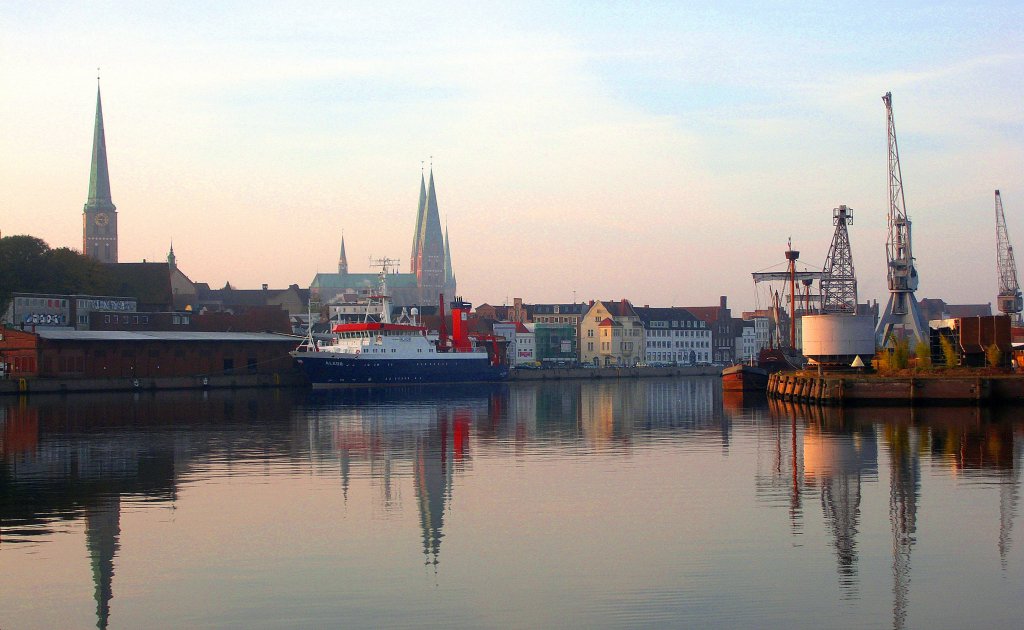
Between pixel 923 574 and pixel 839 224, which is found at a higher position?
pixel 839 224

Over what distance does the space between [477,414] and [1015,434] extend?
2404cm

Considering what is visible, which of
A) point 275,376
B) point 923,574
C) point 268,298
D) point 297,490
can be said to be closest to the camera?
point 923,574

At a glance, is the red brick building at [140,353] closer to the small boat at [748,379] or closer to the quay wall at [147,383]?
the quay wall at [147,383]

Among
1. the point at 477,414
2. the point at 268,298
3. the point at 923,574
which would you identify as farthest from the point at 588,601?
the point at 268,298

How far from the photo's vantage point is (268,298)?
169 meters

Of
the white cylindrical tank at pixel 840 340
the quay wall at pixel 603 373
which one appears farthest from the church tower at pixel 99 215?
the white cylindrical tank at pixel 840 340

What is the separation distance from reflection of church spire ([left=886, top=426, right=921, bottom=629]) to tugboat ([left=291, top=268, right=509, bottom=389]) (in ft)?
195

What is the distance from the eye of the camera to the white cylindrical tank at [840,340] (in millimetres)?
62156

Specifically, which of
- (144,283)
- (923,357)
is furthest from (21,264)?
(923,357)

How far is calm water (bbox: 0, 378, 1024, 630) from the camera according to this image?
15.1m

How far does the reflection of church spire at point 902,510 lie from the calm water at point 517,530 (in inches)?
2.8

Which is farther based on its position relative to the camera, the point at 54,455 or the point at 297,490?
the point at 54,455

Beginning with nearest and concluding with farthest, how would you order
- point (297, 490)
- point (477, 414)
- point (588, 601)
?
point (588, 601), point (297, 490), point (477, 414)

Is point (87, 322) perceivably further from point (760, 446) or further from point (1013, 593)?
point (1013, 593)
